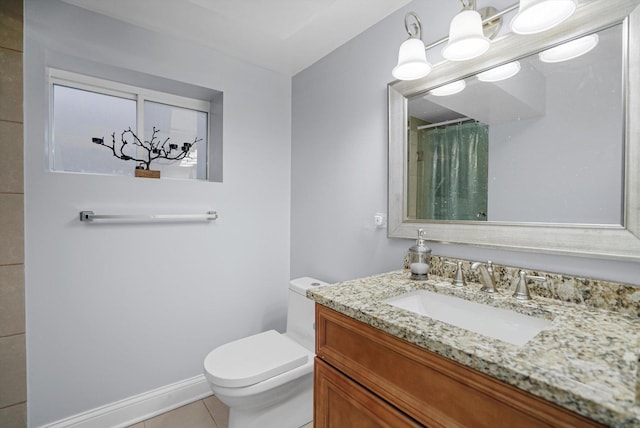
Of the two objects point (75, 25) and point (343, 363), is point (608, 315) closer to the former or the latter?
point (343, 363)

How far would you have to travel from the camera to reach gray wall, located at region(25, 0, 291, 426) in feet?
4.73

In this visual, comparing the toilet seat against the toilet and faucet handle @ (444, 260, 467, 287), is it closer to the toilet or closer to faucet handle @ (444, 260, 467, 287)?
the toilet

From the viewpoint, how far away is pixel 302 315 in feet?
5.79

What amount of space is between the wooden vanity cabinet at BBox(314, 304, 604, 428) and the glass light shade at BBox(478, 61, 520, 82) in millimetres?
1039

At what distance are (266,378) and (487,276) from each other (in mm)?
1025

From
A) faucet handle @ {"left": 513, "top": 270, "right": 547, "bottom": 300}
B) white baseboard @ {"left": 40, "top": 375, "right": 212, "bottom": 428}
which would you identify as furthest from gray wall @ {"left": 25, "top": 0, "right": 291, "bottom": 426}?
faucet handle @ {"left": 513, "top": 270, "right": 547, "bottom": 300}

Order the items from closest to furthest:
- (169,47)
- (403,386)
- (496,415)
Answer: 1. (496,415)
2. (403,386)
3. (169,47)

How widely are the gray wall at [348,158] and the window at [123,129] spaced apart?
730 millimetres

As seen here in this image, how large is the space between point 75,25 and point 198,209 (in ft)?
3.61

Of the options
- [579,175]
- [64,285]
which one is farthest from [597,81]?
[64,285]

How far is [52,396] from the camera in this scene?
4.82 ft

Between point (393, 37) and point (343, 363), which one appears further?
point (393, 37)

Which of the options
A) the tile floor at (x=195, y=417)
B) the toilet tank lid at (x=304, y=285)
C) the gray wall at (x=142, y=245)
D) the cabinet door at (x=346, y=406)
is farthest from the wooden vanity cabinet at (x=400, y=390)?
the gray wall at (x=142, y=245)

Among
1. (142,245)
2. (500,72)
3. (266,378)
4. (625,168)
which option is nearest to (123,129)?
(142,245)
